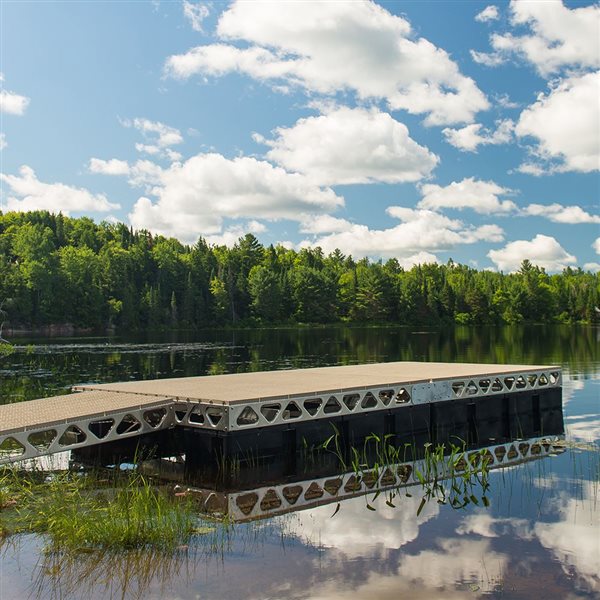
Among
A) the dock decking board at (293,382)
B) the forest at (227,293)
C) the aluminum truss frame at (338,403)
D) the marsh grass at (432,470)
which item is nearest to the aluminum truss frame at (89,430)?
the aluminum truss frame at (338,403)

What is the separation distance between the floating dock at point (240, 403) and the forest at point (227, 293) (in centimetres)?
8455

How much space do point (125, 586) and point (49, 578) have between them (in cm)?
109

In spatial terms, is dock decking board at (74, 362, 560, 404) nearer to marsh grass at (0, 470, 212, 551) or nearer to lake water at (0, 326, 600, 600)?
marsh grass at (0, 470, 212, 551)

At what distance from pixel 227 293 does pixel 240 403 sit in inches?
4318

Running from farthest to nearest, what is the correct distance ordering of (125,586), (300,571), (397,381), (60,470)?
(397,381) → (60,470) → (300,571) → (125,586)

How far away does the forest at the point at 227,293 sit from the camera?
344 feet

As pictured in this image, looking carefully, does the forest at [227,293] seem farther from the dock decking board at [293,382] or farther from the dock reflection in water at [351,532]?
the dock reflection in water at [351,532]

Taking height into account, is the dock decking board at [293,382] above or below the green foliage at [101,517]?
above

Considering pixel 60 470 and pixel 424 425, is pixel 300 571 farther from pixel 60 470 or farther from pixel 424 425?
pixel 424 425

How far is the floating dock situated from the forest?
84.5 meters

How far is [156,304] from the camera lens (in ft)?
378

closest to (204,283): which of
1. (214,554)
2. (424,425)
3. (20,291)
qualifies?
(20,291)

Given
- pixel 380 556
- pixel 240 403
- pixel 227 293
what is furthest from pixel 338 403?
pixel 227 293

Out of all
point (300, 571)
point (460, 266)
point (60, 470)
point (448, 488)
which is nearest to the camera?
point (300, 571)
